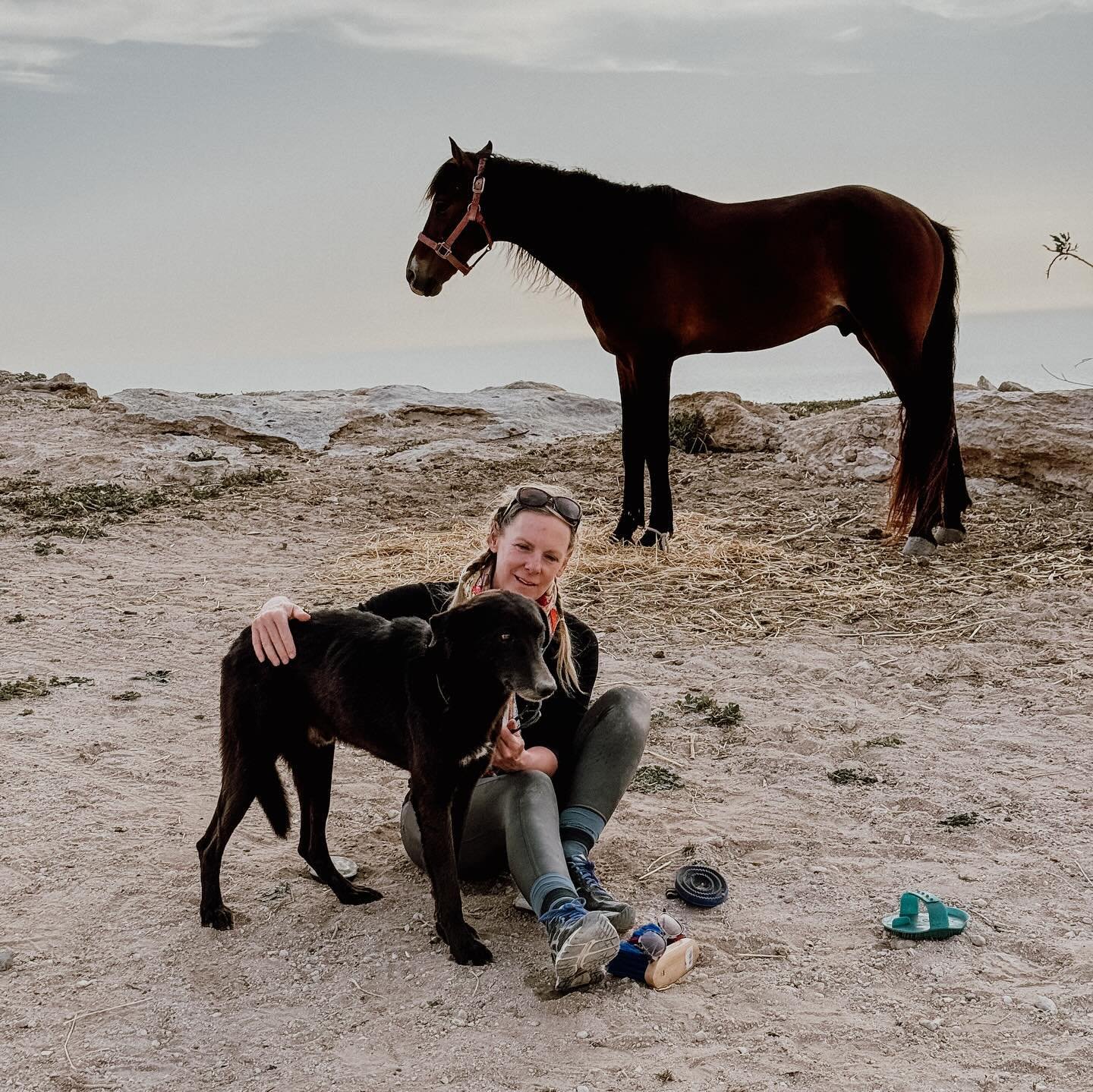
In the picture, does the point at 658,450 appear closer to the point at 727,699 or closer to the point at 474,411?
the point at 727,699

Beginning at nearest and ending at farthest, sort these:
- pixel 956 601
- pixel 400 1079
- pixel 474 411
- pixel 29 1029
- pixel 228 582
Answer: pixel 400 1079, pixel 29 1029, pixel 956 601, pixel 228 582, pixel 474 411

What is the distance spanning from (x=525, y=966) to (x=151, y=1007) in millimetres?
846

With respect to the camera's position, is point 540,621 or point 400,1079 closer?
point 400,1079

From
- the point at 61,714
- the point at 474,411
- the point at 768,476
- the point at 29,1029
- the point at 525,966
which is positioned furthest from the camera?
the point at 474,411

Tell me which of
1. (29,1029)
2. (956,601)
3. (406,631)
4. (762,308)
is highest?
(762,308)

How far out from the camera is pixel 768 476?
9352 mm

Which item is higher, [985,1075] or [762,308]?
[762,308]

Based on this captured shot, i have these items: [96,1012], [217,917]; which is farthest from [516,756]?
[96,1012]

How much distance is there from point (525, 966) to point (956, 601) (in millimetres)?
3971

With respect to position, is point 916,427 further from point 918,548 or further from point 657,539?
point 657,539

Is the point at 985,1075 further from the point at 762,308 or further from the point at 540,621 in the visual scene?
the point at 762,308

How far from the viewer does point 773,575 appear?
6.52 m

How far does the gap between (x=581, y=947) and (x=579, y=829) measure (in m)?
0.51

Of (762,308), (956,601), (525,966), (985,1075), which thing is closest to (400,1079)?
(525,966)
